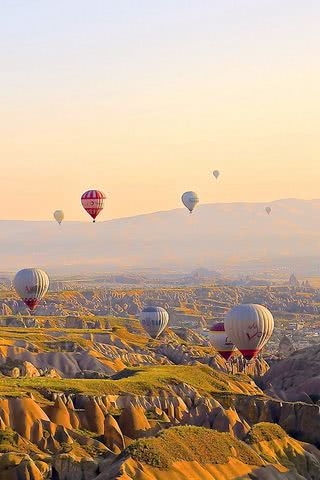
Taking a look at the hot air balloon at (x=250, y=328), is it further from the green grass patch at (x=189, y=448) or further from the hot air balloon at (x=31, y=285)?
the hot air balloon at (x=31, y=285)

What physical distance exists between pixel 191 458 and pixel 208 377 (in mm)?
61525

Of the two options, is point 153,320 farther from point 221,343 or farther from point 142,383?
point 142,383

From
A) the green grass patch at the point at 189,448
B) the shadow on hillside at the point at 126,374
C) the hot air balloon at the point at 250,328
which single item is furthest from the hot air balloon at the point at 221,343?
the green grass patch at the point at 189,448

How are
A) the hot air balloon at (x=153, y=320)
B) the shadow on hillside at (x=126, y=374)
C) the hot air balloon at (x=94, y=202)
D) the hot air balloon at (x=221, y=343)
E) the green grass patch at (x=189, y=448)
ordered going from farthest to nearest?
1. the hot air balloon at (x=153, y=320)
2. the hot air balloon at (x=94, y=202)
3. the hot air balloon at (x=221, y=343)
4. the shadow on hillside at (x=126, y=374)
5. the green grass patch at (x=189, y=448)

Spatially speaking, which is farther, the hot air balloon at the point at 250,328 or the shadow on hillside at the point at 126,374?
the shadow on hillside at the point at 126,374

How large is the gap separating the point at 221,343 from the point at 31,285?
33176mm

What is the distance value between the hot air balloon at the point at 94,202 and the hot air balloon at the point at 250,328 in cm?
4766

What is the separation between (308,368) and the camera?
164375 mm

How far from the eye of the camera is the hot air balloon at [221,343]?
546 ft

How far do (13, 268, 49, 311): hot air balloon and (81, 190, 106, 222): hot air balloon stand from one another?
14372mm

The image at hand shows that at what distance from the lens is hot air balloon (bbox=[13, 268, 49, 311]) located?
179 meters

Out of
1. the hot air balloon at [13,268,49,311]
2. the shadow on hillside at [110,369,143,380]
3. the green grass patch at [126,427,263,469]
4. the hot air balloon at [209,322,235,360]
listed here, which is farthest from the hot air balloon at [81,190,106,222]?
the green grass patch at [126,427,263,469]

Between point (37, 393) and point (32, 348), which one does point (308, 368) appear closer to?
point (32, 348)

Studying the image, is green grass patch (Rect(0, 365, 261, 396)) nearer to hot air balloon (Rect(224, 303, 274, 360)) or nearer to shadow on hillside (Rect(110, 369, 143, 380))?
shadow on hillside (Rect(110, 369, 143, 380))
